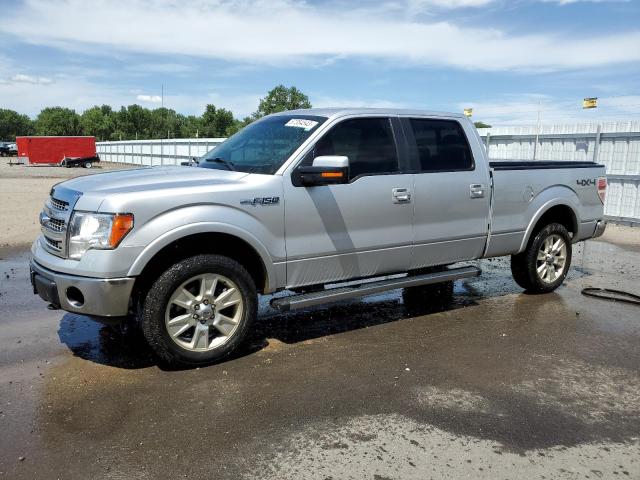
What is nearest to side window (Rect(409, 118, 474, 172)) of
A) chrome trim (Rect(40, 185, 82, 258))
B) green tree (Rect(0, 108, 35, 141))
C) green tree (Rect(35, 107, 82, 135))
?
chrome trim (Rect(40, 185, 82, 258))

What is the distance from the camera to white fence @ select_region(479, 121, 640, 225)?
43.5 ft

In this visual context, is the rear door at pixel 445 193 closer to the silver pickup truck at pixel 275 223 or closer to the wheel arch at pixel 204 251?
the silver pickup truck at pixel 275 223

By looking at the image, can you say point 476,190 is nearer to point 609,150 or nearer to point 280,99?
point 609,150

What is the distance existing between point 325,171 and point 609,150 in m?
11.6

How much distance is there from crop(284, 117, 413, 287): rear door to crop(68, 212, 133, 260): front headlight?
51.6 inches

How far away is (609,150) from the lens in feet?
45.2

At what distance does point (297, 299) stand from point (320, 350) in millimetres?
581

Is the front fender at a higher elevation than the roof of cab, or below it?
below

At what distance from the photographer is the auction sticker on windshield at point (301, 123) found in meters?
5.06

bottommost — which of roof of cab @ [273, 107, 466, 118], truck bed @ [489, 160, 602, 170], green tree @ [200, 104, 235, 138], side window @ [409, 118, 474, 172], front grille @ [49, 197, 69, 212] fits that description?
front grille @ [49, 197, 69, 212]

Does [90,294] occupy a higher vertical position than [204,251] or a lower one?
lower

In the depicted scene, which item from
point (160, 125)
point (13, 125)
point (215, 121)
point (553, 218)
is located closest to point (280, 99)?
point (215, 121)

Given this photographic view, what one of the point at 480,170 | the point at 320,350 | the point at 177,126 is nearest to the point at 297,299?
the point at 320,350

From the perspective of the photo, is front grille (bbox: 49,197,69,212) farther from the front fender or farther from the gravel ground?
the gravel ground
